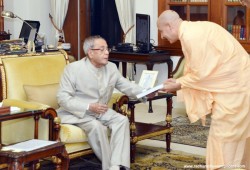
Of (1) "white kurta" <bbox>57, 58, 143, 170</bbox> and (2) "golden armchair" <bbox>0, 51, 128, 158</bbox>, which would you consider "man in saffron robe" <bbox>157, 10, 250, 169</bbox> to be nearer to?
(1) "white kurta" <bbox>57, 58, 143, 170</bbox>

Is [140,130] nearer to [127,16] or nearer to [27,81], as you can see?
[27,81]

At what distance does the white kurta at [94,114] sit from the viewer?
449cm

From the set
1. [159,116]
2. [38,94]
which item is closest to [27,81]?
[38,94]

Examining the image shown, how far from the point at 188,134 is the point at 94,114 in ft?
6.25

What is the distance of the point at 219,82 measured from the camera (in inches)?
155

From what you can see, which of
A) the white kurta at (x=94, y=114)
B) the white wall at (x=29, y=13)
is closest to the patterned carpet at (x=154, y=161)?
the white kurta at (x=94, y=114)

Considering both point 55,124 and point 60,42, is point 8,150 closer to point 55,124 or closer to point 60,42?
point 55,124

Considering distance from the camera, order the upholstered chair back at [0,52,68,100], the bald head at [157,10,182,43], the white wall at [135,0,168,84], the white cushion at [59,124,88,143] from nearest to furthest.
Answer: the bald head at [157,10,182,43] < the white cushion at [59,124,88,143] < the upholstered chair back at [0,52,68,100] < the white wall at [135,0,168,84]

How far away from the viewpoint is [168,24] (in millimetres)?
4039

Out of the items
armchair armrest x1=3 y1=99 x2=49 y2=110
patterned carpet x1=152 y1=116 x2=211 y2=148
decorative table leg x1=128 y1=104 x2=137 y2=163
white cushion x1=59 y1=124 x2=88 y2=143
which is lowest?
patterned carpet x1=152 y1=116 x2=211 y2=148

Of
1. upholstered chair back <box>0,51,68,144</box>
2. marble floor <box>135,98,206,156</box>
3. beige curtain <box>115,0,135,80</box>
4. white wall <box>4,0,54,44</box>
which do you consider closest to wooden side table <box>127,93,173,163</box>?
marble floor <box>135,98,206,156</box>

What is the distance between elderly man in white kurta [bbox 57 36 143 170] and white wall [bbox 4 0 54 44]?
5.04 metres

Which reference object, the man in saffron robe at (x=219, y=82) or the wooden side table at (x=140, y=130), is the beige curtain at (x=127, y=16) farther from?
the man in saffron robe at (x=219, y=82)

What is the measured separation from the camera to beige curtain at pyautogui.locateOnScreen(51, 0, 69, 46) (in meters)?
9.77
